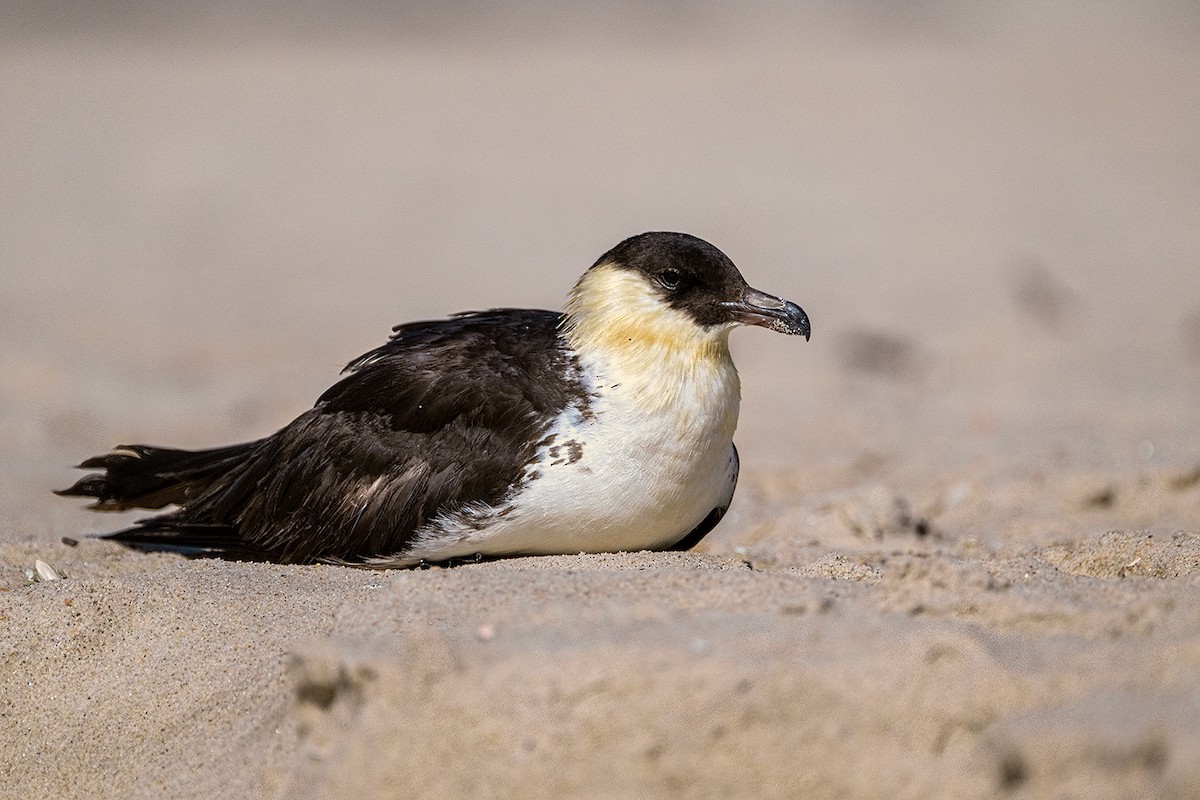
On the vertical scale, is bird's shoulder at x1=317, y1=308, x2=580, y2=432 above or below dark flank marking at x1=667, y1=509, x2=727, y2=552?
above

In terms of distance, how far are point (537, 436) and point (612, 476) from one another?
331 mm

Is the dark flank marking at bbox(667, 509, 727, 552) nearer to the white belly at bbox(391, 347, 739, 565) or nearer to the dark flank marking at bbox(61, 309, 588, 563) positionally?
the white belly at bbox(391, 347, 739, 565)

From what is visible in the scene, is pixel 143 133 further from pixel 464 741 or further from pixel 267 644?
pixel 464 741

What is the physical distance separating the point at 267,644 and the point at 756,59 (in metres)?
22.0

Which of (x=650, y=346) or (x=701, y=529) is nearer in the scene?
(x=650, y=346)

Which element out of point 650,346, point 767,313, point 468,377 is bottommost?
point 468,377

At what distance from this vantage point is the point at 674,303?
207 inches

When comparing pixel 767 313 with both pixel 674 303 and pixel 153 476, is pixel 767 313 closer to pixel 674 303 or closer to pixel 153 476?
pixel 674 303

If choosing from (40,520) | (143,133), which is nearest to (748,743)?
(40,520)

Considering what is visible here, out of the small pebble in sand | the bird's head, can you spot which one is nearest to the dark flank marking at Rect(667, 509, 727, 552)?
the bird's head

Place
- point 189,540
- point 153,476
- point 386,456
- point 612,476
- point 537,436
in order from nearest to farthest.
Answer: point 612,476
point 537,436
point 386,456
point 189,540
point 153,476

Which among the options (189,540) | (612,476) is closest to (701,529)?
(612,476)

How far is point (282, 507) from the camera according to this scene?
18.5 ft

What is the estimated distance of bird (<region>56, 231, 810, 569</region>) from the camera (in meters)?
5.05
